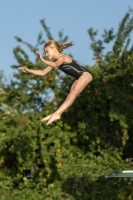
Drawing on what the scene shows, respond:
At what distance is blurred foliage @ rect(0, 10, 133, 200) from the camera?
962 centimetres

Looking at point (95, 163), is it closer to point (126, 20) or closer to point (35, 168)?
point (35, 168)

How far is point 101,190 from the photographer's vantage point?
375 inches

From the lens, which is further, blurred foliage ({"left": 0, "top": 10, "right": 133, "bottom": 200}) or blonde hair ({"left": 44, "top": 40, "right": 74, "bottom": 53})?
blurred foliage ({"left": 0, "top": 10, "right": 133, "bottom": 200})

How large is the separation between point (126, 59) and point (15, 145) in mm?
2758

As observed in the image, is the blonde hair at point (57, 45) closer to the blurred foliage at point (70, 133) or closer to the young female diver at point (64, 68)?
the young female diver at point (64, 68)

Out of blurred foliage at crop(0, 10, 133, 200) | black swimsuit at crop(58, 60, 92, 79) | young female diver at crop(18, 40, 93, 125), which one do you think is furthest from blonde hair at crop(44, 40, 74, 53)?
blurred foliage at crop(0, 10, 133, 200)

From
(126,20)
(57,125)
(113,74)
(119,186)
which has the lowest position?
(119,186)

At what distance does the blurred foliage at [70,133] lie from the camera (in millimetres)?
9625

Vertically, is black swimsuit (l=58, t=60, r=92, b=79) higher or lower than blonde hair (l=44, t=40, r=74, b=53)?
lower

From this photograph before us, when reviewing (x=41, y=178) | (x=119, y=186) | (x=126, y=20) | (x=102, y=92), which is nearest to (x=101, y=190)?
(x=119, y=186)

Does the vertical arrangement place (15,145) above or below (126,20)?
below

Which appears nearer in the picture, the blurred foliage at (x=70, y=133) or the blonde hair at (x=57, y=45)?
the blonde hair at (x=57, y=45)

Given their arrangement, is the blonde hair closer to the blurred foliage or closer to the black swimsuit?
the black swimsuit

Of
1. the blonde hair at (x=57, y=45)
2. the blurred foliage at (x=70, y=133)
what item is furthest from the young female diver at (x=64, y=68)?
the blurred foliage at (x=70, y=133)
